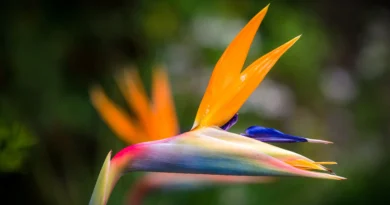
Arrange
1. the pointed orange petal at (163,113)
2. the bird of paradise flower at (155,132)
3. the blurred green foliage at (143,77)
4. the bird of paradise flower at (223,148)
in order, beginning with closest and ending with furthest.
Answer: the bird of paradise flower at (223,148) → the bird of paradise flower at (155,132) → the pointed orange petal at (163,113) → the blurred green foliage at (143,77)

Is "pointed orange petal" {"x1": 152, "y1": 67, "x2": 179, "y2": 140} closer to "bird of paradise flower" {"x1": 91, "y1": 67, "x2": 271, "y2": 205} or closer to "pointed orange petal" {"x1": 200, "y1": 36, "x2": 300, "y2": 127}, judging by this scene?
"bird of paradise flower" {"x1": 91, "y1": 67, "x2": 271, "y2": 205}

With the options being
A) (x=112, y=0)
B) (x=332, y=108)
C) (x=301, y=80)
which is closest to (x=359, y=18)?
(x=332, y=108)

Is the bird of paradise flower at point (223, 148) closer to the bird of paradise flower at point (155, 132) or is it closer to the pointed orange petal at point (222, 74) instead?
the pointed orange petal at point (222, 74)

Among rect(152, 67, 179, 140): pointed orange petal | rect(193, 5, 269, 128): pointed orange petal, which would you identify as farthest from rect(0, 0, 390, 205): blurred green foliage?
rect(193, 5, 269, 128): pointed orange petal

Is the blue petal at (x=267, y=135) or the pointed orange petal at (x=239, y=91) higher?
the pointed orange petal at (x=239, y=91)

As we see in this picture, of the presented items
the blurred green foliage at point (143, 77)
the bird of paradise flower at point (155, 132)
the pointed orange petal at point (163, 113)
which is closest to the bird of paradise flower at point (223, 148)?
the bird of paradise flower at point (155, 132)

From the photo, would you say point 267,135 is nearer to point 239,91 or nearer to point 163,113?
point 239,91

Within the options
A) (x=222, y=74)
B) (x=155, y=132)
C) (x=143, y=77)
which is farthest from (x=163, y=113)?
(x=143, y=77)
